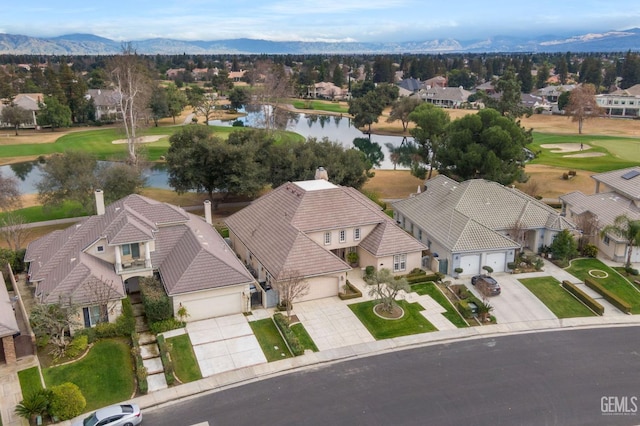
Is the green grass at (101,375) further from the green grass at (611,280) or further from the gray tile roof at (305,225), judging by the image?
the green grass at (611,280)

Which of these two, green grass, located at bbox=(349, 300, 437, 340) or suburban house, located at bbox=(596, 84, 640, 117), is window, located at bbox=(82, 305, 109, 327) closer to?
green grass, located at bbox=(349, 300, 437, 340)

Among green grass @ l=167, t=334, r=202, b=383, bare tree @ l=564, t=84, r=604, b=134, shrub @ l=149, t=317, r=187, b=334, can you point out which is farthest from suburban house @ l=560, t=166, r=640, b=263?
bare tree @ l=564, t=84, r=604, b=134

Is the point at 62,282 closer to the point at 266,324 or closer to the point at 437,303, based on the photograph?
the point at 266,324

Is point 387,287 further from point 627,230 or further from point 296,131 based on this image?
point 296,131

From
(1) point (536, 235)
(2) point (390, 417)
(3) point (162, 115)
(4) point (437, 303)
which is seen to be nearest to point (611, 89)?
(3) point (162, 115)

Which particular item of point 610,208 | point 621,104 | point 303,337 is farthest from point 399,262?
point 621,104

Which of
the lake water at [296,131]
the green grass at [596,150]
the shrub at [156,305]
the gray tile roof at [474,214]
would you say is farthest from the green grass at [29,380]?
the green grass at [596,150]
